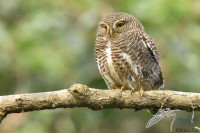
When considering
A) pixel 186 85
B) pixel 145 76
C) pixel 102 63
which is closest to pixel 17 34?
pixel 102 63

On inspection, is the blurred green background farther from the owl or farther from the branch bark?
the branch bark

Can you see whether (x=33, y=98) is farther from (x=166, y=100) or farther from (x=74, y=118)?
(x=74, y=118)

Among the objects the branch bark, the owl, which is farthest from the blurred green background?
the branch bark

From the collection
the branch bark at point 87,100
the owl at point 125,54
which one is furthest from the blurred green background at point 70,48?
the branch bark at point 87,100

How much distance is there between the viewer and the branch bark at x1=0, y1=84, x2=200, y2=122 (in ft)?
11.2

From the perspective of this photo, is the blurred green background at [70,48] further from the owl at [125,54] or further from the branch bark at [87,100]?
the branch bark at [87,100]

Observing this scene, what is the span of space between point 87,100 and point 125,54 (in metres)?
0.83

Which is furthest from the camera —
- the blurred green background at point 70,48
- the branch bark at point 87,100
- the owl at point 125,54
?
the blurred green background at point 70,48

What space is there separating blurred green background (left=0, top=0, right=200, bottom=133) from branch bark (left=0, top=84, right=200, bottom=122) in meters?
1.16

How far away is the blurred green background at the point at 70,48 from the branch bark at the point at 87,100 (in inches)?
45.5

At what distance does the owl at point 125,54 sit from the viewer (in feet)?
13.8

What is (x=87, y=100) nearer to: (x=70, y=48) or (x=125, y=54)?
(x=125, y=54)

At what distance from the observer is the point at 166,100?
12.1 feet

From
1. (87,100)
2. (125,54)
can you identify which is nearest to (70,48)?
(125,54)
